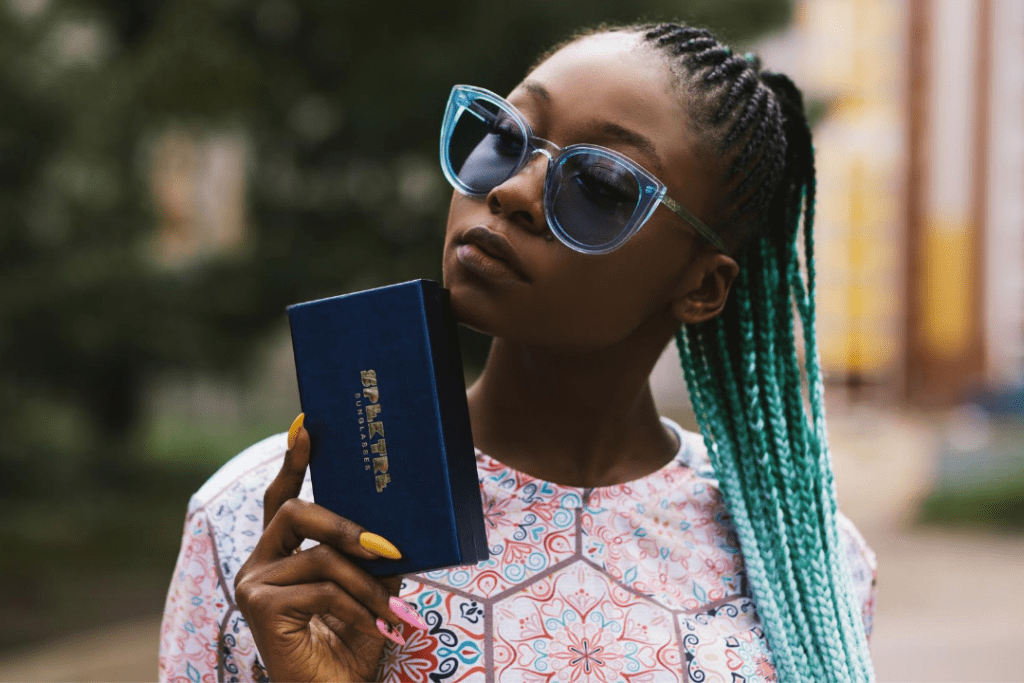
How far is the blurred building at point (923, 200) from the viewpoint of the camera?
18297mm

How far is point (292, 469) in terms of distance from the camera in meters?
1.36

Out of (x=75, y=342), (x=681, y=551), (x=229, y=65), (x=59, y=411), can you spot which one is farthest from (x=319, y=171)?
(x=681, y=551)

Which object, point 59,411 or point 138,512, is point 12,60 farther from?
point 138,512

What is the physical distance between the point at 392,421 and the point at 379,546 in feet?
0.53

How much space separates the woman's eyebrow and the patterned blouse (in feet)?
1.73

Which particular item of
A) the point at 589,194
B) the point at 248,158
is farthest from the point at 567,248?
the point at 248,158

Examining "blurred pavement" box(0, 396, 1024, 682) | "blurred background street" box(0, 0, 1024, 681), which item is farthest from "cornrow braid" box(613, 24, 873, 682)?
"blurred background street" box(0, 0, 1024, 681)

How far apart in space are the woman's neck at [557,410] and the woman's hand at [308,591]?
412mm

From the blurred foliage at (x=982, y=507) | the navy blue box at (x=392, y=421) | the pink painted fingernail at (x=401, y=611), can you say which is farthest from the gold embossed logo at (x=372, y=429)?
the blurred foliage at (x=982, y=507)

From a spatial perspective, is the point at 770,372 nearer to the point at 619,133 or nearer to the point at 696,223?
the point at 696,223

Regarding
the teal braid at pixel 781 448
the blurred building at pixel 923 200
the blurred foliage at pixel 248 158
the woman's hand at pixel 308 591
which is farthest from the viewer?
the blurred building at pixel 923 200

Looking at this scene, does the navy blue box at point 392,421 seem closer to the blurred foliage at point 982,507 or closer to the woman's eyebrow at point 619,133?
the woman's eyebrow at point 619,133

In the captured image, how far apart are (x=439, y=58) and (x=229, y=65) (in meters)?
1.27

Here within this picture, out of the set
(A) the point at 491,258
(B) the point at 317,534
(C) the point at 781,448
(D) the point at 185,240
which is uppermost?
(D) the point at 185,240
